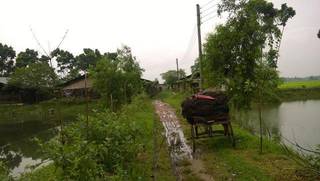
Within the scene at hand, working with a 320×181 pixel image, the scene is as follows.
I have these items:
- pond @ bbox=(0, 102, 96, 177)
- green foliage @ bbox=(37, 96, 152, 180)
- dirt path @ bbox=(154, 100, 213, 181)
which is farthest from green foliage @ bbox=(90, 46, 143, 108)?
green foliage @ bbox=(37, 96, 152, 180)

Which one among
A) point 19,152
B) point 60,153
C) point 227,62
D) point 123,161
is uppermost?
point 227,62

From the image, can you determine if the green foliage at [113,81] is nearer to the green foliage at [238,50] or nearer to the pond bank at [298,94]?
the green foliage at [238,50]

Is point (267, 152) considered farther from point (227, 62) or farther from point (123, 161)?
point (227, 62)

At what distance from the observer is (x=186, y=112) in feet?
32.8

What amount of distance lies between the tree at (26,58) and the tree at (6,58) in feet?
5.10

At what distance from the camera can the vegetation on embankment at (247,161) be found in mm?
7223

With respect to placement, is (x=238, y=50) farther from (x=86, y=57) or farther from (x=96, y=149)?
(x=86, y=57)

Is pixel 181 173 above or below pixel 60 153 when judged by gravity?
below

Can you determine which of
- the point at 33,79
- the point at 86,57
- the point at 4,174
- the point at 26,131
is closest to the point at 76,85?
the point at 33,79

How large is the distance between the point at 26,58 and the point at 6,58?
140 inches

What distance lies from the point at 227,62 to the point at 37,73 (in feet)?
97.8

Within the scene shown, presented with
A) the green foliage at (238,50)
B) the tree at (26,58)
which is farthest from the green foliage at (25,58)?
the green foliage at (238,50)

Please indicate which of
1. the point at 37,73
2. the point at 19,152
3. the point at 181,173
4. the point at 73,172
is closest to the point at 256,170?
the point at 181,173

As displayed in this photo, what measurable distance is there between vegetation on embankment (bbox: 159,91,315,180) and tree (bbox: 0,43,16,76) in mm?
60017
